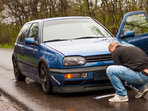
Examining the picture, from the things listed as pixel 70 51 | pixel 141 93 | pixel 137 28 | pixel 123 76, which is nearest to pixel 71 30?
pixel 70 51

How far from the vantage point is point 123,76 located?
5785 mm

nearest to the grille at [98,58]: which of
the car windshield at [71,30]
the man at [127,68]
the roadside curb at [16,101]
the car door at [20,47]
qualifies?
the man at [127,68]

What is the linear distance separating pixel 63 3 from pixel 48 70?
23.2 meters

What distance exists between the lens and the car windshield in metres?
7.50

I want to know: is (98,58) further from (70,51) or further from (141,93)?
(141,93)

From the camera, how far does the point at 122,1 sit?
18266mm

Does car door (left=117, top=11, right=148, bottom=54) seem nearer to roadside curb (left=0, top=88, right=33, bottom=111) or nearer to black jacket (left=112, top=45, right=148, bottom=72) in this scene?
black jacket (left=112, top=45, right=148, bottom=72)

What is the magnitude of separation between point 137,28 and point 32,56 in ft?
9.03

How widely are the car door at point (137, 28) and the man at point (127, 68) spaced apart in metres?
2.15

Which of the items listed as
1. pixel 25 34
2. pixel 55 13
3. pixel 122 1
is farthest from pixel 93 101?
pixel 55 13

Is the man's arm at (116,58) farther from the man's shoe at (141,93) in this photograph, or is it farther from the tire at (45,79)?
the tire at (45,79)

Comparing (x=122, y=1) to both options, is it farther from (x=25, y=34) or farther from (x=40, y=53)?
(x=40, y=53)

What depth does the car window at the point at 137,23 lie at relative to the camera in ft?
27.3

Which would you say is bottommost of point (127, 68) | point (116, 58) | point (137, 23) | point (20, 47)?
point (20, 47)
